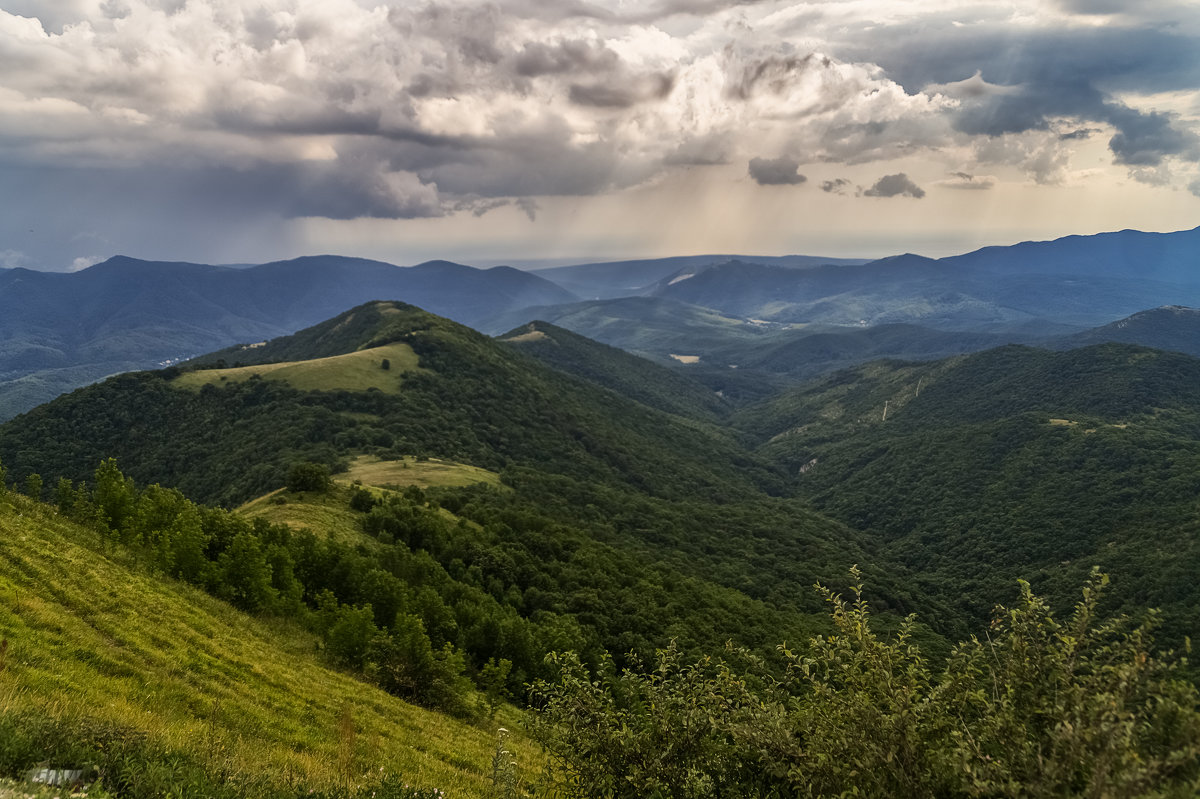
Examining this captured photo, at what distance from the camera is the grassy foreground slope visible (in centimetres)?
1803

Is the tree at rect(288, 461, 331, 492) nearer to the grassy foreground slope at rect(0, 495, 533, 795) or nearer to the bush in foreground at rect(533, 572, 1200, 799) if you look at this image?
the grassy foreground slope at rect(0, 495, 533, 795)

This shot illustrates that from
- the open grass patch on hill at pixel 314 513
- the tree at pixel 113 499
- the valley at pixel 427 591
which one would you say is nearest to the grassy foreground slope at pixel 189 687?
the valley at pixel 427 591

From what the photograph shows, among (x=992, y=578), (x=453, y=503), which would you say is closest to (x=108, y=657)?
(x=453, y=503)

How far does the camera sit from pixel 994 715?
13.2 meters

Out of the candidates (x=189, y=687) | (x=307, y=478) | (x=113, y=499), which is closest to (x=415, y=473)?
(x=307, y=478)

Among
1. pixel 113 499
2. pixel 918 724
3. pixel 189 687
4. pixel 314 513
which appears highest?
pixel 918 724

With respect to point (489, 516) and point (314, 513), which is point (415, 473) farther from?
point (314, 513)

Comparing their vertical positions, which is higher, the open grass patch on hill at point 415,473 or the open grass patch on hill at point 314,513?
the open grass patch on hill at point 314,513

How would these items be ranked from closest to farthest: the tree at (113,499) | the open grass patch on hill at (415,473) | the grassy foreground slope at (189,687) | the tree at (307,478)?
the grassy foreground slope at (189,687), the tree at (113,499), the tree at (307,478), the open grass patch on hill at (415,473)

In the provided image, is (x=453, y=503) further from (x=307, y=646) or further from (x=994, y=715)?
(x=994, y=715)

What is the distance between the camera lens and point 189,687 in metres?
23.5

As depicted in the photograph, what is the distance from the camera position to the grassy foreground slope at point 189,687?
1803 centimetres

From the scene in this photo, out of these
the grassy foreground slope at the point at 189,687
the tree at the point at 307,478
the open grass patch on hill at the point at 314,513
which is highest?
the grassy foreground slope at the point at 189,687

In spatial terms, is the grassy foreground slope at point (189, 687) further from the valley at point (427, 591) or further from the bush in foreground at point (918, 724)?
the bush in foreground at point (918, 724)
